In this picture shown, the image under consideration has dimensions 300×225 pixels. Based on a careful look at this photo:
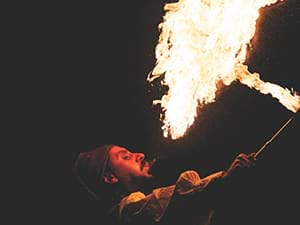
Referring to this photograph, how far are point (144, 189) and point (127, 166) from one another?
271 mm

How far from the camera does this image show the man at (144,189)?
2.81 metres

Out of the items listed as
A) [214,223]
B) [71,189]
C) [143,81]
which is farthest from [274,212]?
[143,81]

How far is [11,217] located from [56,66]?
4.94ft

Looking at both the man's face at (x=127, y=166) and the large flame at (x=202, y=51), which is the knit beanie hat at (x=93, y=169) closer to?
the man's face at (x=127, y=166)

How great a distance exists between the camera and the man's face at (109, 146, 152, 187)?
12.4 feet

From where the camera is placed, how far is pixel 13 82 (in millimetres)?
4926

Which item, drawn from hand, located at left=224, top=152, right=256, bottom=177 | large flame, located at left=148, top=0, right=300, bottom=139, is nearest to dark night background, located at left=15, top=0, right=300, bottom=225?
large flame, located at left=148, top=0, right=300, bottom=139

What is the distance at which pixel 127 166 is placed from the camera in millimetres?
3809

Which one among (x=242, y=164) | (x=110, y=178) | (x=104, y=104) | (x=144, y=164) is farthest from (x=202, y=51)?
(x=104, y=104)

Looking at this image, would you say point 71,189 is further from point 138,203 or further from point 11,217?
point 11,217

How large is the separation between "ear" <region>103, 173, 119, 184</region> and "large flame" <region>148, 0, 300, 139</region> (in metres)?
0.73

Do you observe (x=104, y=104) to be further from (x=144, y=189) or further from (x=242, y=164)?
(x=242, y=164)

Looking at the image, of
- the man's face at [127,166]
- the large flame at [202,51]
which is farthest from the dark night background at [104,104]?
the large flame at [202,51]

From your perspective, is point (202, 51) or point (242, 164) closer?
point (242, 164)
